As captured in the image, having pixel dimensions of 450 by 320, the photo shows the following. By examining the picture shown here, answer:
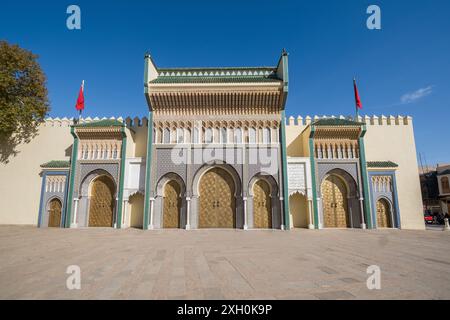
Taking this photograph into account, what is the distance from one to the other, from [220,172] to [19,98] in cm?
1415

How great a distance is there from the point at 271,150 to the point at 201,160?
4.40 meters

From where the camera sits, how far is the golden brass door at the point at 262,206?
44.4ft

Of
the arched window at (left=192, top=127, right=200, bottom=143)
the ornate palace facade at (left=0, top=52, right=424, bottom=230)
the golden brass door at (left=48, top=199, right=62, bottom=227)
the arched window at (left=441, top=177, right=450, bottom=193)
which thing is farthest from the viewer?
the arched window at (left=441, top=177, right=450, bottom=193)

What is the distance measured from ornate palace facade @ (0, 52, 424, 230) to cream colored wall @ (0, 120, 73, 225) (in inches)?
11.7

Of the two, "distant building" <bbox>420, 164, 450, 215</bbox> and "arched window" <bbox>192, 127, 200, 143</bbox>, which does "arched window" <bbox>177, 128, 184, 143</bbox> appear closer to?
"arched window" <bbox>192, 127, 200, 143</bbox>

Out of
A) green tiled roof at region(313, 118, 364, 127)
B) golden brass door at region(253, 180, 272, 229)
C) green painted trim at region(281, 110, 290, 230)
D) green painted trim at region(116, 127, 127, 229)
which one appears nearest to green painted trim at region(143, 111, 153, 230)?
green painted trim at region(116, 127, 127, 229)

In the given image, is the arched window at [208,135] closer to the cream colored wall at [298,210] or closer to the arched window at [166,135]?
the arched window at [166,135]

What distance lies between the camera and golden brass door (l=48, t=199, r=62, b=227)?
14258 millimetres

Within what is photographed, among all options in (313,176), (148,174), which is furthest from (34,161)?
(313,176)

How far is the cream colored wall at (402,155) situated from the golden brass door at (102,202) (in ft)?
58.2

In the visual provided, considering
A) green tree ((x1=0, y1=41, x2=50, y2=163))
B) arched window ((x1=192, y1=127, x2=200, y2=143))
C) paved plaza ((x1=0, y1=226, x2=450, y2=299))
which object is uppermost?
green tree ((x1=0, y1=41, x2=50, y2=163))

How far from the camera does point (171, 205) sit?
1390cm

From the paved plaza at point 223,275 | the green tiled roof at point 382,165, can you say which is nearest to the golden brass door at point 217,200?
the paved plaza at point 223,275

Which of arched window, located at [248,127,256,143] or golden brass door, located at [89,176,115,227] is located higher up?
arched window, located at [248,127,256,143]
